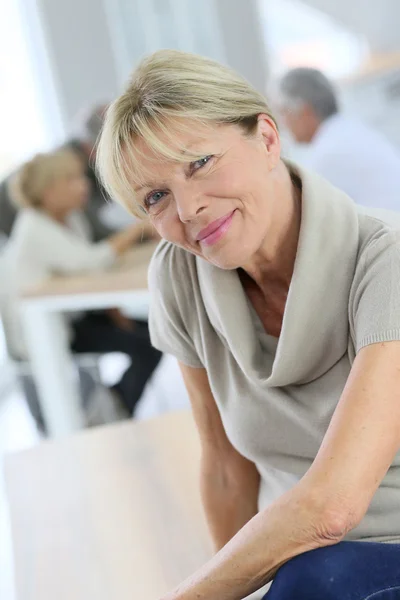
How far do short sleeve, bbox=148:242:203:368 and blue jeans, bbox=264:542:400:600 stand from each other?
1.32 feet

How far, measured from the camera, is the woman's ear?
3.57ft

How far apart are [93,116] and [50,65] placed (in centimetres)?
114

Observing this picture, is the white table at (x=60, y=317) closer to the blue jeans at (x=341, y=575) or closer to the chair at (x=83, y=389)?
the chair at (x=83, y=389)

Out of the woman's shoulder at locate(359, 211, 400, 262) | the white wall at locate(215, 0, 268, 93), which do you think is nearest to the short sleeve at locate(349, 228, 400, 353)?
the woman's shoulder at locate(359, 211, 400, 262)

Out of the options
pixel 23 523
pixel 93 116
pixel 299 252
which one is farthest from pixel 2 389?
pixel 299 252

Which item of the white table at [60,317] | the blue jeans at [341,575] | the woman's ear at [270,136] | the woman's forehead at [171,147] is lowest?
the white table at [60,317]

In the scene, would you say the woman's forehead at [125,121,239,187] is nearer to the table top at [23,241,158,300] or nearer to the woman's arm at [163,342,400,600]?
the woman's arm at [163,342,400,600]

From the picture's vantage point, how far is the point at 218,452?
4.35 feet

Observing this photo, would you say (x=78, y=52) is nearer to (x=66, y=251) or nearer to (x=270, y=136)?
(x=66, y=251)

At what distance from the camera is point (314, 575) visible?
2.97 feet

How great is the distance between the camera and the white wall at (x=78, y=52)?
4.69 metres

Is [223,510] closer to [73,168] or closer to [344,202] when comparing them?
[344,202]

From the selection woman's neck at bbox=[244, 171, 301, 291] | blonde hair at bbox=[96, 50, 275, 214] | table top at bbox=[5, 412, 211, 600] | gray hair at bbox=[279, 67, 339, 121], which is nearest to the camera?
blonde hair at bbox=[96, 50, 275, 214]

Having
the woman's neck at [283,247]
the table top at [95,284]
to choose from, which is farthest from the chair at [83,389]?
the woman's neck at [283,247]
